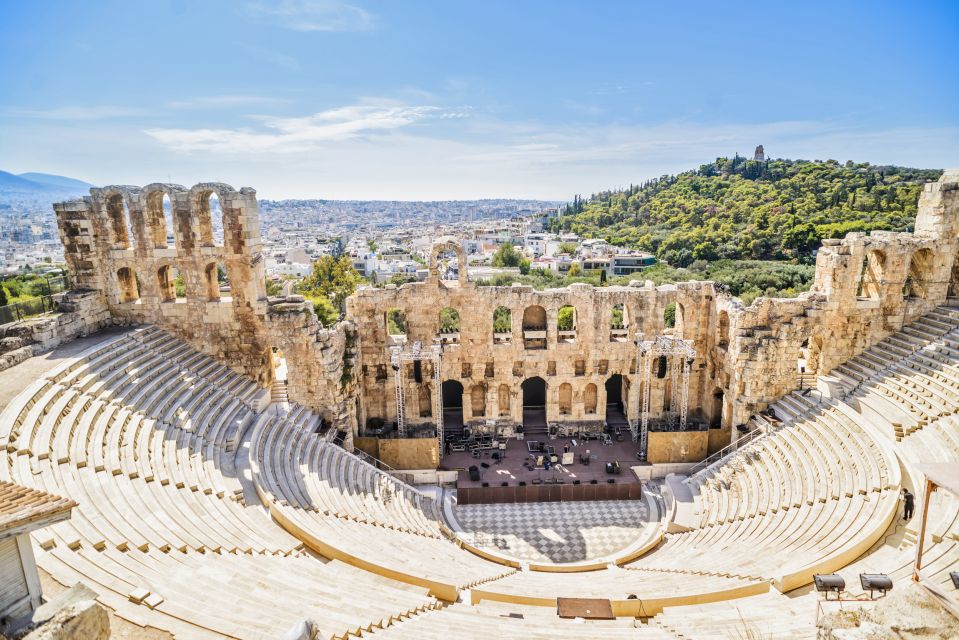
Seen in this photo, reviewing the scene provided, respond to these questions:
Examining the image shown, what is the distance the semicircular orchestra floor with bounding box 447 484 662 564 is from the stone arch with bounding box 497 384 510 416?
6.14 m

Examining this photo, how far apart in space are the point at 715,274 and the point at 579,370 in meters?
34.8

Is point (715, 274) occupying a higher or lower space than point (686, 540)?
higher

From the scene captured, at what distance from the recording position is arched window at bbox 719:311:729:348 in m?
25.0

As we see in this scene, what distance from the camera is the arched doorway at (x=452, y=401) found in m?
28.5

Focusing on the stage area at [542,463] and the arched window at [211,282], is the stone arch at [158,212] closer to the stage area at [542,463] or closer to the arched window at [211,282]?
the arched window at [211,282]

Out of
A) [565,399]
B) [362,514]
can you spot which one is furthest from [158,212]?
[565,399]

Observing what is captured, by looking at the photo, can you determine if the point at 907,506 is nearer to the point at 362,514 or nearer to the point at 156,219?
the point at 362,514

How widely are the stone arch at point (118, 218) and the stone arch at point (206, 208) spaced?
255cm

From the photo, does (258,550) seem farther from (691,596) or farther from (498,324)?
(498,324)

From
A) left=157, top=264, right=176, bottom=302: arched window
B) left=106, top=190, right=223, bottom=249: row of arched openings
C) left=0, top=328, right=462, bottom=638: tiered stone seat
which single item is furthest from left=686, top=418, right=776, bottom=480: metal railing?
left=157, top=264, right=176, bottom=302: arched window

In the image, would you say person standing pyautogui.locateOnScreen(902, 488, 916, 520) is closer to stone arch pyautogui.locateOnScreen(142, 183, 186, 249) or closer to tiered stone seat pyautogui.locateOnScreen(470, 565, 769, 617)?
tiered stone seat pyautogui.locateOnScreen(470, 565, 769, 617)

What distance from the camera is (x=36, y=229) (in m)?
176

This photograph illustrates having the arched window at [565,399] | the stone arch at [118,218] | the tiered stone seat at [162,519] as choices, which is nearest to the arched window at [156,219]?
the stone arch at [118,218]

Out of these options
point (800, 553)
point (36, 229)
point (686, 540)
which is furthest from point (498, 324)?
point (36, 229)
